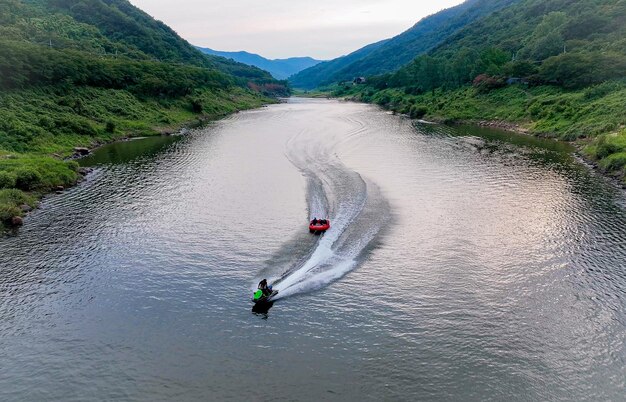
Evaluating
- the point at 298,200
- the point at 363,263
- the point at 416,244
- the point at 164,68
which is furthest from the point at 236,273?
the point at 164,68

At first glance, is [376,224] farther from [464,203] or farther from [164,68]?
[164,68]

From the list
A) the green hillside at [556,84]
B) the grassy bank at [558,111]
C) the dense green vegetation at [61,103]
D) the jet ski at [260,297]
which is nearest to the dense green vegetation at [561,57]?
the green hillside at [556,84]

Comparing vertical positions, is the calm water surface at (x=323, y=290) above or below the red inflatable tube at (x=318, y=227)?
below

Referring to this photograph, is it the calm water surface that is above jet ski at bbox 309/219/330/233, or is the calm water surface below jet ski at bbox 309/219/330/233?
below

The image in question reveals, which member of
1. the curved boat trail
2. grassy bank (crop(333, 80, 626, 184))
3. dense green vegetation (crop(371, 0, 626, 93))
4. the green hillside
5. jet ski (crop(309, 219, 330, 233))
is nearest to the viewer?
the curved boat trail

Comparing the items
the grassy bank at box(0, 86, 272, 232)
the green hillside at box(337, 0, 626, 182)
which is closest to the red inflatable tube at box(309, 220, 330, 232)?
the grassy bank at box(0, 86, 272, 232)

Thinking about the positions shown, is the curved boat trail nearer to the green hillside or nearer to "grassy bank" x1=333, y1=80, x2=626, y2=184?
"grassy bank" x1=333, y1=80, x2=626, y2=184

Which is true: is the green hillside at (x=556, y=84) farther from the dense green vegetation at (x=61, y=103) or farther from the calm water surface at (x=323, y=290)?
the dense green vegetation at (x=61, y=103)
